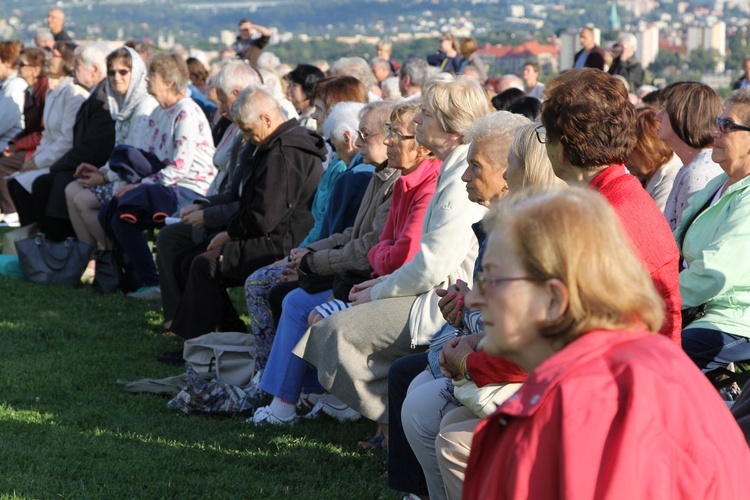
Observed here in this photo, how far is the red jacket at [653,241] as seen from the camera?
120 inches

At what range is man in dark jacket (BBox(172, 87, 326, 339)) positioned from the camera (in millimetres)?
6195

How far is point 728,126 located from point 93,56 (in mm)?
6627

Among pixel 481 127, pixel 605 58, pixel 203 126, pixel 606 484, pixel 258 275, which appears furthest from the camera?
pixel 605 58

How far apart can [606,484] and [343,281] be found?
324 cm

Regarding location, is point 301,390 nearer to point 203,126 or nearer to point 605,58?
point 203,126

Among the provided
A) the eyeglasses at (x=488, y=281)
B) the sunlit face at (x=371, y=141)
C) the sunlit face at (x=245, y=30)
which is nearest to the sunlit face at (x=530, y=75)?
the sunlit face at (x=245, y=30)

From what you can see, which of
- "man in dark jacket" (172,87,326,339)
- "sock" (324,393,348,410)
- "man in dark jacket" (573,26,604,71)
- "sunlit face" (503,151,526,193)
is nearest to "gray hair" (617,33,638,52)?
"man in dark jacket" (573,26,604,71)

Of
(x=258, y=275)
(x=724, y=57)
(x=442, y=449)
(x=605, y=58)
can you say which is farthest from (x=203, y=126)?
(x=724, y=57)

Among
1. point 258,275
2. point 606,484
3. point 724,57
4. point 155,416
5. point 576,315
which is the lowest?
point 724,57

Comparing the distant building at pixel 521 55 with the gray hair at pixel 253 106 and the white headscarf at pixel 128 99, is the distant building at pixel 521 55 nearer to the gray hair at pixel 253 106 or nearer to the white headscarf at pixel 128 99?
the white headscarf at pixel 128 99

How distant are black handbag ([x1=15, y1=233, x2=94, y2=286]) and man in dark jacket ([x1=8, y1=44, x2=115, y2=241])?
0.19m

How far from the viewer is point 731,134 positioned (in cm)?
412

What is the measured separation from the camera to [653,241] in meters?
3.06

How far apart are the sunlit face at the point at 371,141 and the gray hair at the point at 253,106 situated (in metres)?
1.17
